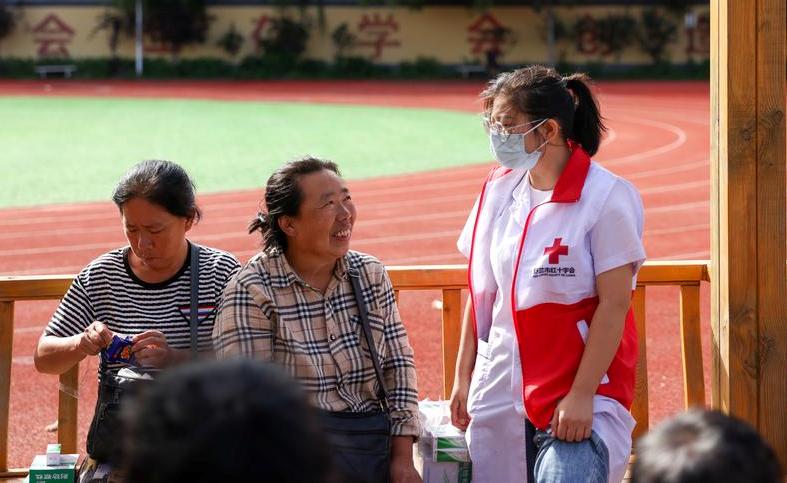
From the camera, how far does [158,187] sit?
3992mm

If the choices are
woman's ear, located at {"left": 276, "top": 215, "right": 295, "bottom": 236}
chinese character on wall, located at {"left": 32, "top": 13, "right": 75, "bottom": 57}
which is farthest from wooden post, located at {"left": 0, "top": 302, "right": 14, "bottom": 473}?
chinese character on wall, located at {"left": 32, "top": 13, "right": 75, "bottom": 57}

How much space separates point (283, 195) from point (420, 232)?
9.51 metres

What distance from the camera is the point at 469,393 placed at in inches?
158

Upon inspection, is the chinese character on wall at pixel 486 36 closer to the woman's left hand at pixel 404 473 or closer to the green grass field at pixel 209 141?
the green grass field at pixel 209 141

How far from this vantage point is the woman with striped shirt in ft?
13.0

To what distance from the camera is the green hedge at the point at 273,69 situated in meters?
40.8

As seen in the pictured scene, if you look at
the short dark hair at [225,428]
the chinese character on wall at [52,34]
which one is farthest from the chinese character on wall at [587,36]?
the short dark hair at [225,428]

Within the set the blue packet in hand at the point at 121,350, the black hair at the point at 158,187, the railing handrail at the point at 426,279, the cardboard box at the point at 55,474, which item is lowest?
the cardboard box at the point at 55,474

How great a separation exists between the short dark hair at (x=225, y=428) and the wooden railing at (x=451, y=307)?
10.4 feet

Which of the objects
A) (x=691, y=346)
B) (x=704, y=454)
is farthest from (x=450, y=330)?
(x=704, y=454)

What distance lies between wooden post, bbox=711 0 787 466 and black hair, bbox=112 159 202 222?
1845 mm

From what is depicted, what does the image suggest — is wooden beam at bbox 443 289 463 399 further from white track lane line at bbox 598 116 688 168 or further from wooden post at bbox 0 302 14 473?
white track lane line at bbox 598 116 688 168

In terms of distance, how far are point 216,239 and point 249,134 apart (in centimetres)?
1021

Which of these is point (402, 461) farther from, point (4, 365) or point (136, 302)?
point (4, 365)
